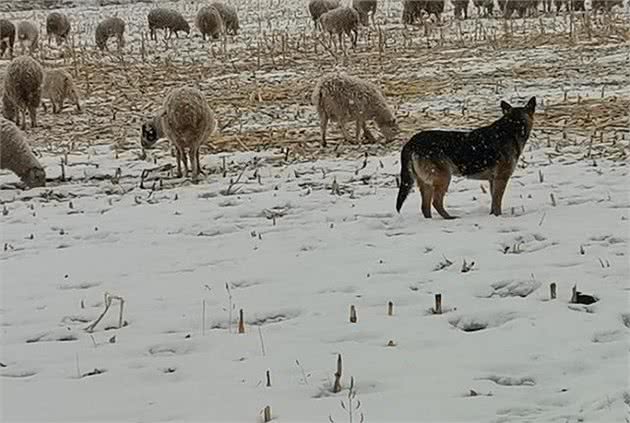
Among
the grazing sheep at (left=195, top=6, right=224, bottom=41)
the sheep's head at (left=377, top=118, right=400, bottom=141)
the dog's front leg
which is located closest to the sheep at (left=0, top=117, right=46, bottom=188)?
the sheep's head at (left=377, top=118, right=400, bottom=141)

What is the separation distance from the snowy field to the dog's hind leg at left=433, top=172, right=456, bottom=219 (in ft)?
0.68

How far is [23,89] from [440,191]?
9.67 m

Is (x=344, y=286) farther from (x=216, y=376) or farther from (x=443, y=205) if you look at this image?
(x=443, y=205)

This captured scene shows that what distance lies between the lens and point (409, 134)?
1273 cm

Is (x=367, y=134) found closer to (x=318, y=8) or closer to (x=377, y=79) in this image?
(x=377, y=79)

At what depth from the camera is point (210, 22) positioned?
31.7 m

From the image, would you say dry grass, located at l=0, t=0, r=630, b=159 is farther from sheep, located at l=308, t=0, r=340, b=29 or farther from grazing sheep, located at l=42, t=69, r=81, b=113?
sheep, located at l=308, t=0, r=340, b=29

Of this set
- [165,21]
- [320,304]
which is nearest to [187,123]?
[320,304]

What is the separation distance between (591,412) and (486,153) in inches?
175

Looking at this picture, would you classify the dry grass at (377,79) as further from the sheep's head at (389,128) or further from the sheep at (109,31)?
the sheep at (109,31)

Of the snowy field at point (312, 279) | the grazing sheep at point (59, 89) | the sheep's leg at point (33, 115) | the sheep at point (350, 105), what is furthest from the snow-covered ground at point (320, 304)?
the grazing sheep at point (59, 89)

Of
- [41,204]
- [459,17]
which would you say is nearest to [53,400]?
[41,204]

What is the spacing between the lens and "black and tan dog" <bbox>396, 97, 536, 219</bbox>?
320 inches

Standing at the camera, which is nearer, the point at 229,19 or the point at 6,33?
the point at 6,33
